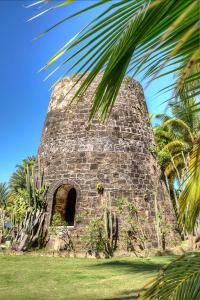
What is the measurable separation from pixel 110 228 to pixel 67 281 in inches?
183

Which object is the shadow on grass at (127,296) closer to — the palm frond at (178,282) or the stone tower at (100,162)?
the palm frond at (178,282)

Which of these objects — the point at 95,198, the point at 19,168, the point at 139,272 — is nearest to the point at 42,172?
the point at 95,198

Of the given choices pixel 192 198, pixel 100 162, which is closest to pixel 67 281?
Result: pixel 192 198

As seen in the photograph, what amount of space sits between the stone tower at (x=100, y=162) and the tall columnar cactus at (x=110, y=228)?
0.38m

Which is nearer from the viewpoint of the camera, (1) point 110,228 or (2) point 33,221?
(1) point 110,228

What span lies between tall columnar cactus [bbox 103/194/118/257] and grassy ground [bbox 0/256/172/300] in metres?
2.27

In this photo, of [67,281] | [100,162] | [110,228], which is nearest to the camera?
[67,281]

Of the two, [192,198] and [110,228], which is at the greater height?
[110,228]

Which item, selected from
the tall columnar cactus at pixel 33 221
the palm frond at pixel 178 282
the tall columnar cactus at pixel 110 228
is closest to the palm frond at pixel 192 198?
the palm frond at pixel 178 282

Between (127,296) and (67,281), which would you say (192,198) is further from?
(67,281)

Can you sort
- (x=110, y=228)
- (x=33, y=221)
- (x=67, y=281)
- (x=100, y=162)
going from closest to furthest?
1. (x=67, y=281)
2. (x=110, y=228)
3. (x=33, y=221)
4. (x=100, y=162)

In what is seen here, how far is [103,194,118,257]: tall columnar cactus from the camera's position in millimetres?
10312

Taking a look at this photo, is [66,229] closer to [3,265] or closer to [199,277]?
[3,265]

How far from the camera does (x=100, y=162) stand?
1132 cm
